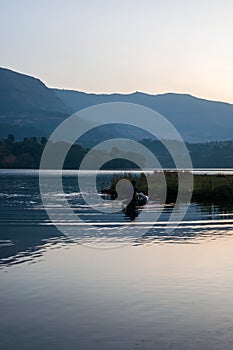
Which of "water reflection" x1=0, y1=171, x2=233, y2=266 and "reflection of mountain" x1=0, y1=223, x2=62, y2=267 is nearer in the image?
"reflection of mountain" x1=0, y1=223, x2=62, y2=267

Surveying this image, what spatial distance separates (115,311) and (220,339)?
370 centimetres

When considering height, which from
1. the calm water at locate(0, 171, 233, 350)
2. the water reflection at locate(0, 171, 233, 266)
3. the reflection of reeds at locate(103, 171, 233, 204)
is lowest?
the calm water at locate(0, 171, 233, 350)

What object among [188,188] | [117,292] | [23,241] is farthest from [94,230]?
[188,188]

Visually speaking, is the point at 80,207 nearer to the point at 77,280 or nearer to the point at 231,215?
the point at 231,215

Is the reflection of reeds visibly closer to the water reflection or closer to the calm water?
the water reflection

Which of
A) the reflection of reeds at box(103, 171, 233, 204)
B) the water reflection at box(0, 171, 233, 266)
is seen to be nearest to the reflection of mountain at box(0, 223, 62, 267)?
the water reflection at box(0, 171, 233, 266)

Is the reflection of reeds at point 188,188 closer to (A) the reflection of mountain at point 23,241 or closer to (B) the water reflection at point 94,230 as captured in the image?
(B) the water reflection at point 94,230

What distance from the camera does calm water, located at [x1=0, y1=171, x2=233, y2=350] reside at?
14555 millimetres

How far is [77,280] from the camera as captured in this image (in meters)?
21.2

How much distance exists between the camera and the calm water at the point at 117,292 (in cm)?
1455

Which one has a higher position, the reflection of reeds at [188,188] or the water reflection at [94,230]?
the reflection of reeds at [188,188]

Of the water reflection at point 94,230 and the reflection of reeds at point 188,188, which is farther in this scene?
the reflection of reeds at point 188,188

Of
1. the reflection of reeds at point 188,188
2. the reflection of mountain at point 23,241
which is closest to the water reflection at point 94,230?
the reflection of mountain at point 23,241

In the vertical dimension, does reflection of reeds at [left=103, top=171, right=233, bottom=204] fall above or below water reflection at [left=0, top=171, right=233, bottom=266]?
above
